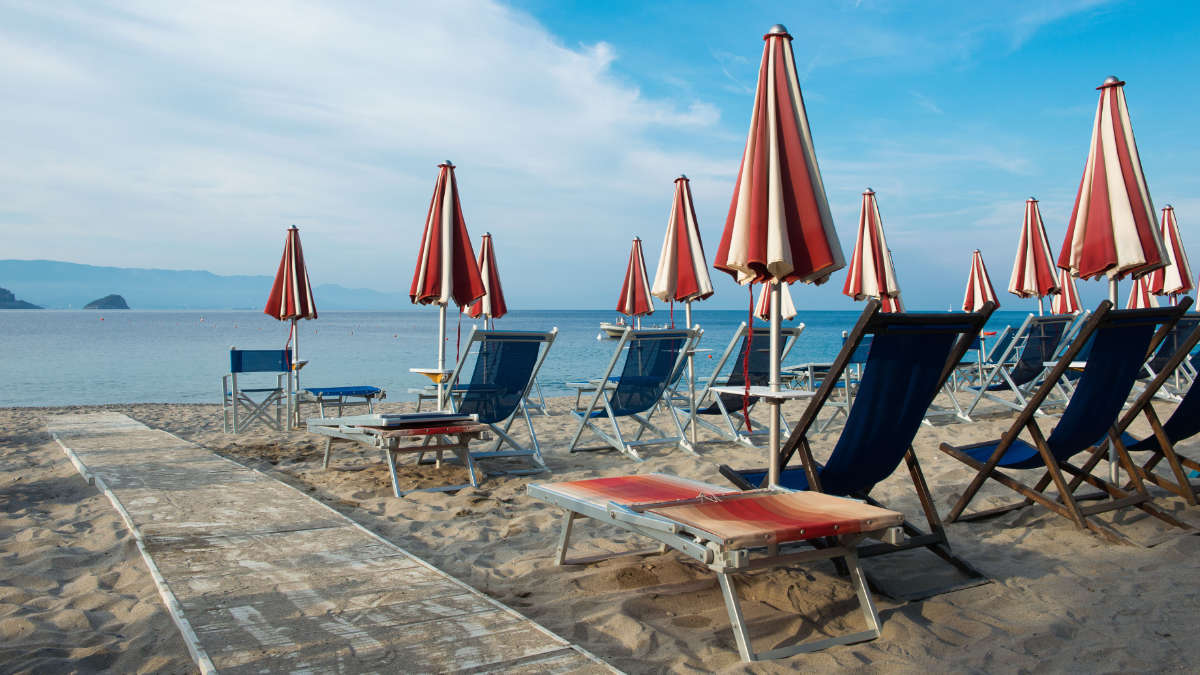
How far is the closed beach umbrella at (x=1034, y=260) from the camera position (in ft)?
32.1

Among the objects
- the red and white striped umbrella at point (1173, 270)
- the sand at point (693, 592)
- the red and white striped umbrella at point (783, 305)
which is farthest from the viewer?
the red and white striped umbrella at point (1173, 270)

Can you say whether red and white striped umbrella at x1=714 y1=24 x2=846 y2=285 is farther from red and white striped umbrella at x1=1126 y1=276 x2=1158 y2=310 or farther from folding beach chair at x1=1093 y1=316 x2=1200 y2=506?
red and white striped umbrella at x1=1126 y1=276 x2=1158 y2=310

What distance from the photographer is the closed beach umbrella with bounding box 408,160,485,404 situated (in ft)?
19.2

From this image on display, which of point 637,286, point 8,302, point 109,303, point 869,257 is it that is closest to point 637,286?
point 637,286

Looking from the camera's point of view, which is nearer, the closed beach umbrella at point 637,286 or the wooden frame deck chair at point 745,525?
the wooden frame deck chair at point 745,525

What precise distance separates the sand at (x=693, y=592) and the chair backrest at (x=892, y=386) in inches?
19.0

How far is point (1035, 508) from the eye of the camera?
3.81 meters

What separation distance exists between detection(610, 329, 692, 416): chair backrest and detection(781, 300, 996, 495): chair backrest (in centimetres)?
319

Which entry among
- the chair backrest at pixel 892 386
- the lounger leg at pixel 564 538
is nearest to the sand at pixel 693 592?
the lounger leg at pixel 564 538

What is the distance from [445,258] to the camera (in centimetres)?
588

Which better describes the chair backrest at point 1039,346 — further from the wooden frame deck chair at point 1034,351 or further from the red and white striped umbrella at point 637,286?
the red and white striped umbrella at point 637,286

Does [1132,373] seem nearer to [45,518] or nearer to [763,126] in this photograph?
[763,126]

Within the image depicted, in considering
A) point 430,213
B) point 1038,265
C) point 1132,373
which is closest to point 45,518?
point 430,213

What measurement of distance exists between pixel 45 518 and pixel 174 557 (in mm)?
1433
